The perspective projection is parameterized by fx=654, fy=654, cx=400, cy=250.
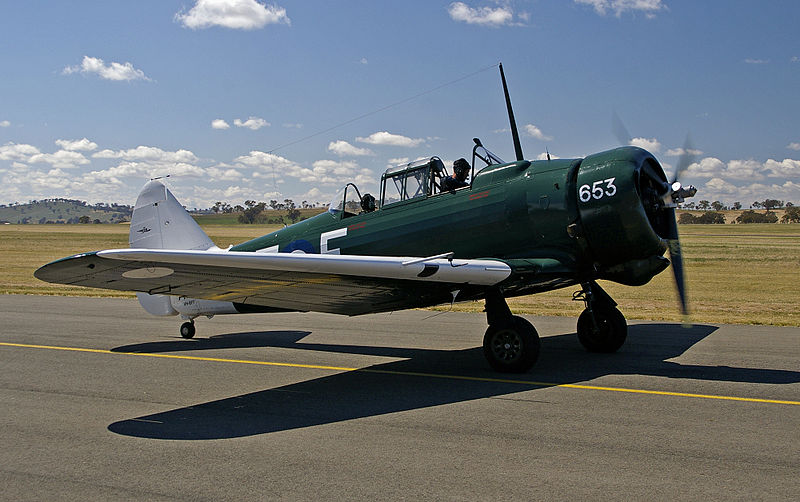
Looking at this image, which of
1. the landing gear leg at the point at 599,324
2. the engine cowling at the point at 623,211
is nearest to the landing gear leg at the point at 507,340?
the engine cowling at the point at 623,211

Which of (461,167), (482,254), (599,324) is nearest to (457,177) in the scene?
(461,167)

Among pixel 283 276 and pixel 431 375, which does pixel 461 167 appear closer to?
pixel 431 375

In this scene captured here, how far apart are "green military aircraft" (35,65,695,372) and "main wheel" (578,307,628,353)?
15 millimetres

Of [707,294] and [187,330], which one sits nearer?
[187,330]

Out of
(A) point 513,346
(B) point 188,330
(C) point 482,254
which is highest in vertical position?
(C) point 482,254

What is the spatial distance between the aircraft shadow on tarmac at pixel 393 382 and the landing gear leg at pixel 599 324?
0.19 m

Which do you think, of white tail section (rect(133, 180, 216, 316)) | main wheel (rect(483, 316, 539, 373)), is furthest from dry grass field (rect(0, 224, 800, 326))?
white tail section (rect(133, 180, 216, 316))

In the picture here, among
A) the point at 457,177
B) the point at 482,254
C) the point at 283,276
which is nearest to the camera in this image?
the point at 283,276

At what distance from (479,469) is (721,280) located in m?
Answer: 21.1

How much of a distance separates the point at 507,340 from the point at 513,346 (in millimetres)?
113

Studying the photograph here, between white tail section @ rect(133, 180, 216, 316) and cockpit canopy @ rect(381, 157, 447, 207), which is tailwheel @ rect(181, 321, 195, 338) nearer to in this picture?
white tail section @ rect(133, 180, 216, 316)

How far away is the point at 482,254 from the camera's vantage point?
28.1 feet

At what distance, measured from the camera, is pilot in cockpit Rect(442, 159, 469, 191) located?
30.2ft

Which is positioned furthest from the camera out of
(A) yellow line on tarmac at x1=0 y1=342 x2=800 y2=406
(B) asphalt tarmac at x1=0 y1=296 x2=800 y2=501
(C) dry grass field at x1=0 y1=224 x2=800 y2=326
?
(C) dry grass field at x1=0 y1=224 x2=800 y2=326
